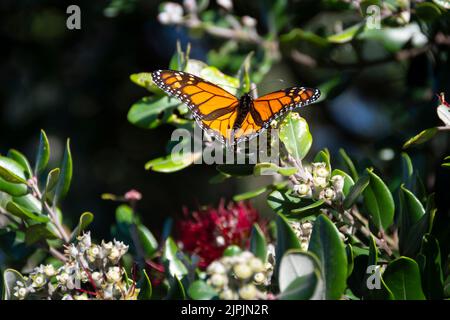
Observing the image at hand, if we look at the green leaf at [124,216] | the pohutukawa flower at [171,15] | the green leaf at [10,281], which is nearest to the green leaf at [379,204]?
the green leaf at [124,216]

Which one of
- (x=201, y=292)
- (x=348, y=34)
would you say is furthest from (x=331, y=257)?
(x=348, y=34)

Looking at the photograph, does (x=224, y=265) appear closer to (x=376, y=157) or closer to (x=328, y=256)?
(x=328, y=256)

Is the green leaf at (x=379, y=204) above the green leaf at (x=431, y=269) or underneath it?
above

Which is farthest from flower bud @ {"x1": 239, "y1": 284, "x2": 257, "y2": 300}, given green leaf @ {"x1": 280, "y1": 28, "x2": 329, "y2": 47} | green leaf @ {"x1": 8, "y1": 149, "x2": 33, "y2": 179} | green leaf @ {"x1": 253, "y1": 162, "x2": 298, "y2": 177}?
green leaf @ {"x1": 280, "y1": 28, "x2": 329, "y2": 47}

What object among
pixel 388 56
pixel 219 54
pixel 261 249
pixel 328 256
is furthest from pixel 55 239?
pixel 388 56

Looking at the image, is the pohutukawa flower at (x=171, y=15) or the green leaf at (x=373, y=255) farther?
the pohutukawa flower at (x=171, y=15)

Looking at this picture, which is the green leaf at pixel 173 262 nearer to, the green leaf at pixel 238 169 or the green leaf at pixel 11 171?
the green leaf at pixel 238 169
